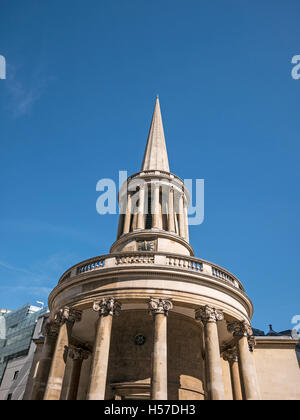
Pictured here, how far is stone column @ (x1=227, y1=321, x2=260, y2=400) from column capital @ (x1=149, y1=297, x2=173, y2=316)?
5464 millimetres

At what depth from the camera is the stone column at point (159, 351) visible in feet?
54.1

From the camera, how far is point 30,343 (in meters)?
63.6

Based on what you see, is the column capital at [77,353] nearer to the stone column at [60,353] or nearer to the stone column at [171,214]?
the stone column at [60,353]

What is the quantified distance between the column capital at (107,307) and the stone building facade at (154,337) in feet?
0.19

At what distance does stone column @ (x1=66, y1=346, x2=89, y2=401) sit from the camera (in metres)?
25.0

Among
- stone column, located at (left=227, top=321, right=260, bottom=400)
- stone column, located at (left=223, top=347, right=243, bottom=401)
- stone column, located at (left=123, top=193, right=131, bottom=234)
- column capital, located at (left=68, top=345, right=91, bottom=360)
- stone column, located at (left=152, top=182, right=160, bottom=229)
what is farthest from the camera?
stone column, located at (left=123, top=193, right=131, bottom=234)

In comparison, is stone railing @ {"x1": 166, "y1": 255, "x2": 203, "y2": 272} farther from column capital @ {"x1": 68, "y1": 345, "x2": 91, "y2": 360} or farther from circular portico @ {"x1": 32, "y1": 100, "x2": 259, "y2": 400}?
column capital @ {"x1": 68, "y1": 345, "x2": 91, "y2": 360}

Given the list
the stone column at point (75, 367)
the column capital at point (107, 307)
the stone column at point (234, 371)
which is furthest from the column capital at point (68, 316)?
the stone column at point (234, 371)

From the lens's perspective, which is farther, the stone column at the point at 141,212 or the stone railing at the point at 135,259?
the stone column at the point at 141,212

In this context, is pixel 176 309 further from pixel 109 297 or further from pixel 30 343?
pixel 30 343

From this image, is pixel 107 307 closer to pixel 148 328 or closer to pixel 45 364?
pixel 148 328

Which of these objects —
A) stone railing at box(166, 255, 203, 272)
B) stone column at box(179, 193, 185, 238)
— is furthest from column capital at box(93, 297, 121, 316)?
stone column at box(179, 193, 185, 238)
